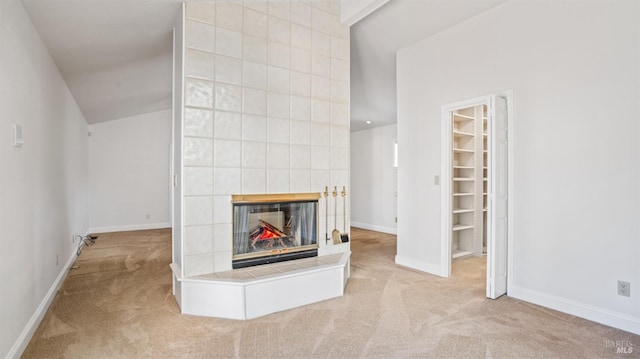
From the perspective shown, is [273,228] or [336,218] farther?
[336,218]

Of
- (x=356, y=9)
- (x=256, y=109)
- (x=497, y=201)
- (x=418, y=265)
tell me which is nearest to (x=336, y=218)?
Answer: (x=418, y=265)

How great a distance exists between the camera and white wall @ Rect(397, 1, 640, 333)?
2.50m

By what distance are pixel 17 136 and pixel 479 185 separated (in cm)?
518

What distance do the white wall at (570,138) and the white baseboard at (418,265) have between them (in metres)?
0.87

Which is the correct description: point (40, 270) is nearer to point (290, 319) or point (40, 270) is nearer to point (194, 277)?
point (194, 277)

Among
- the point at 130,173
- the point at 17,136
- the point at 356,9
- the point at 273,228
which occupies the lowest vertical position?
the point at 273,228

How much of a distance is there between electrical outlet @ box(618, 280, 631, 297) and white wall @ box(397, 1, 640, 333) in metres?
0.04

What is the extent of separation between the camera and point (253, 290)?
106 inches

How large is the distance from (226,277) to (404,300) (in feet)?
5.31

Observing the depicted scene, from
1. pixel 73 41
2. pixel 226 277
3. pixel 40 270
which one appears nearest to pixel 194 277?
pixel 226 277

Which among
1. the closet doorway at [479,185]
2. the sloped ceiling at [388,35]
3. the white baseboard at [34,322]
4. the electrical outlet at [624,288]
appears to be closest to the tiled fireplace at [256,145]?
the sloped ceiling at [388,35]

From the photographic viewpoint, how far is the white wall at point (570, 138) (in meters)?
2.50

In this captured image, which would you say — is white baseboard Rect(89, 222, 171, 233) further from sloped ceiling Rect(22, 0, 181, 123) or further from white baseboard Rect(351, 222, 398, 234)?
white baseboard Rect(351, 222, 398, 234)

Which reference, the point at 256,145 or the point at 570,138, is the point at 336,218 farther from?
the point at 570,138
